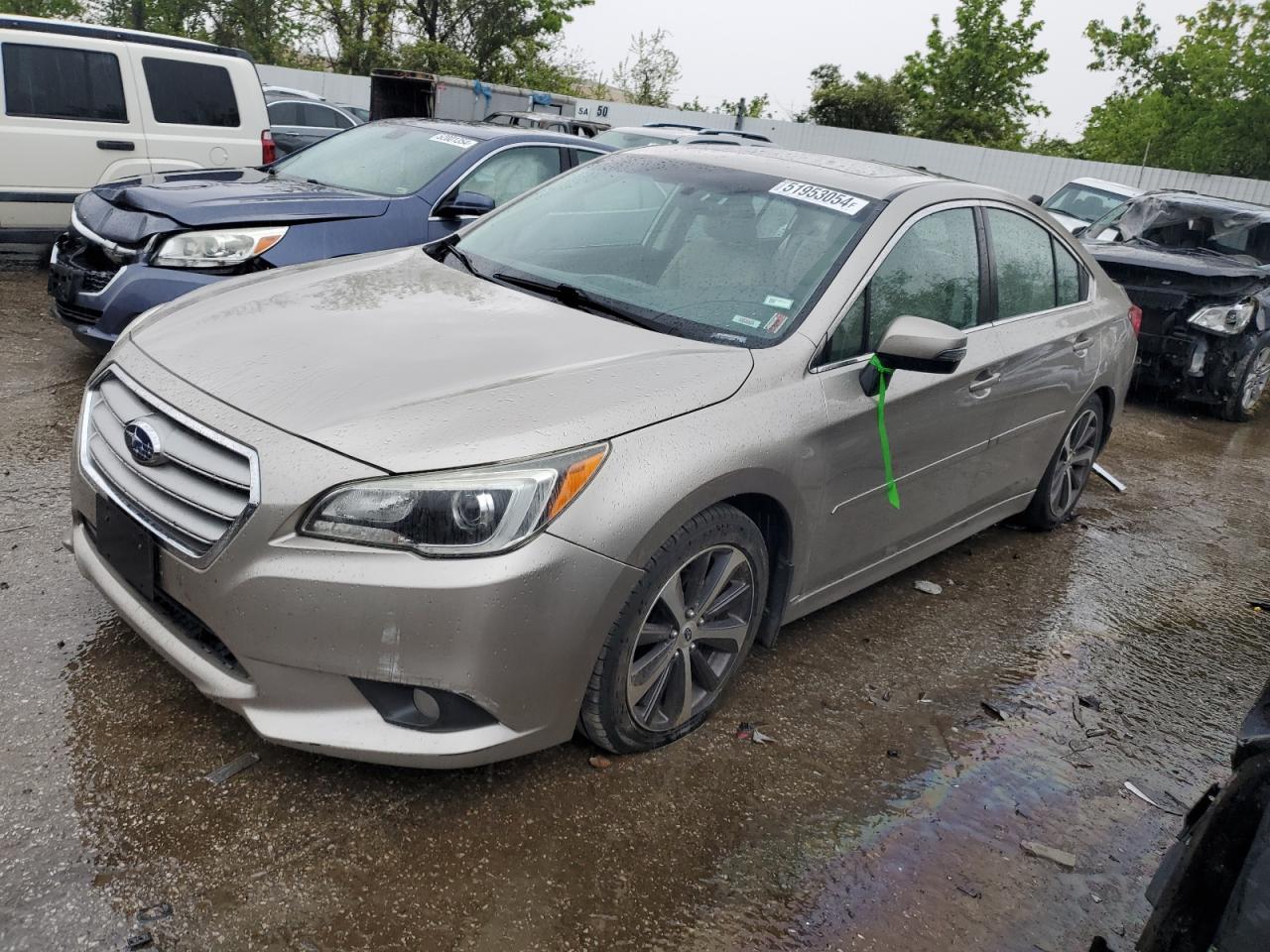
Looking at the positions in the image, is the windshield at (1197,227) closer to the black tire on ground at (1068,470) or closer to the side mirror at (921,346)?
the black tire on ground at (1068,470)

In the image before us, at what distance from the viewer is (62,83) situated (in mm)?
7941

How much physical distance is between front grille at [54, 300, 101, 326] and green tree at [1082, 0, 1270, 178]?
122 feet

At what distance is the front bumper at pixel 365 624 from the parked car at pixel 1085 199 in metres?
Result: 14.3

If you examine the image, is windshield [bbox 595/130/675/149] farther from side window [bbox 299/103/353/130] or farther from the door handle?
the door handle

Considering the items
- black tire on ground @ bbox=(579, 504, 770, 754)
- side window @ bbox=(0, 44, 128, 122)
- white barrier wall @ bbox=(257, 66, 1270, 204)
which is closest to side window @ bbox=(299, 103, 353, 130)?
side window @ bbox=(0, 44, 128, 122)

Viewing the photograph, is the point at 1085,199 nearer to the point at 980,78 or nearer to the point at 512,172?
the point at 512,172

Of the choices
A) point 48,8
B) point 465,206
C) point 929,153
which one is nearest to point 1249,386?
point 465,206

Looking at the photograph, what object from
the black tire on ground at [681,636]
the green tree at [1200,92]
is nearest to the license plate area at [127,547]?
the black tire on ground at [681,636]

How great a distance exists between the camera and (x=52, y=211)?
789 cm

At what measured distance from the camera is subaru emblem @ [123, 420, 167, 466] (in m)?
2.68

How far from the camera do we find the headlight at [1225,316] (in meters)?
8.27

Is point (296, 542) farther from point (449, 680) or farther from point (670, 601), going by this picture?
point (670, 601)

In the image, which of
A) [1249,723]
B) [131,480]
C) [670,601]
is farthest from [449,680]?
[1249,723]

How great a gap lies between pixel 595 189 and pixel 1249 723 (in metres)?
2.99
